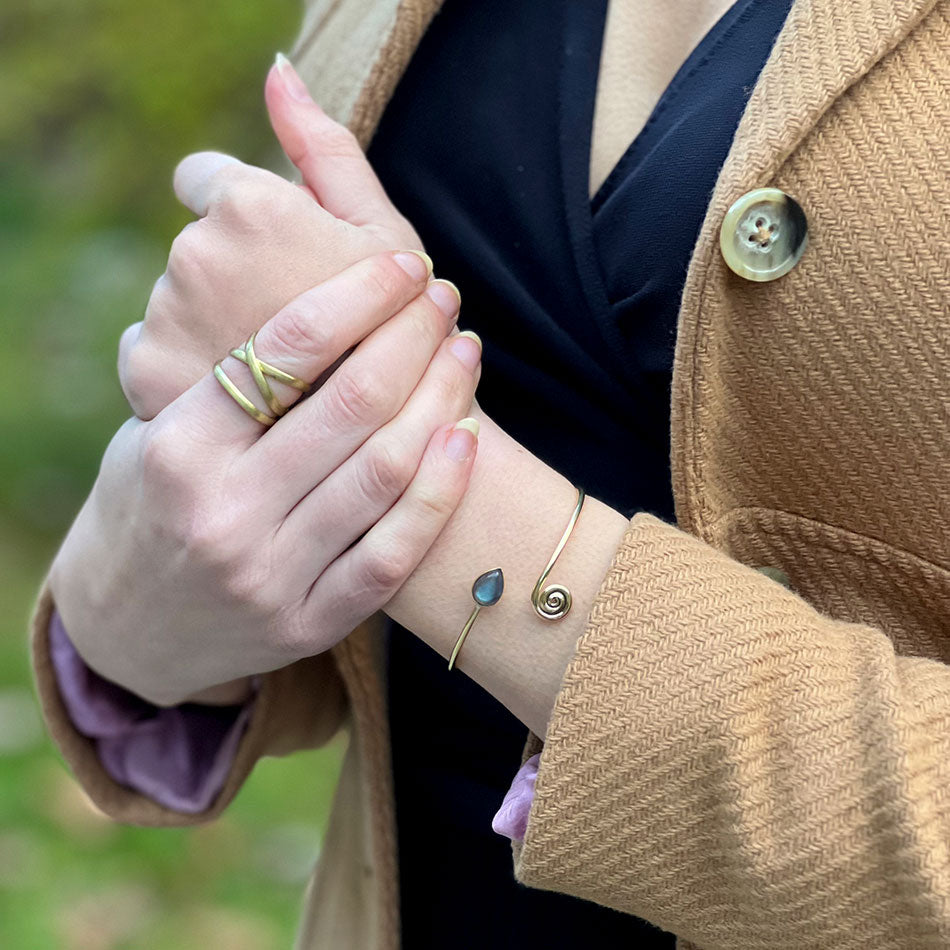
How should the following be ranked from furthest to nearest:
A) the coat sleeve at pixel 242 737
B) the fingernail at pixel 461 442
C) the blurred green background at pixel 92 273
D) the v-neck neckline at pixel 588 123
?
the blurred green background at pixel 92 273, the coat sleeve at pixel 242 737, the v-neck neckline at pixel 588 123, the fingernail at pixel 461 442

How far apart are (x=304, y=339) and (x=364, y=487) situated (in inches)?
4.5

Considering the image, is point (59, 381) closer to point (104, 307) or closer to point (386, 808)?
point (104, 307)

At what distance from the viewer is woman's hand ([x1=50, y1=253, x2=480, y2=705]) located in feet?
2.49

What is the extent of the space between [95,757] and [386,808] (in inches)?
13.1

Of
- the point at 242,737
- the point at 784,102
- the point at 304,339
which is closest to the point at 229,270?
the point at 304,339

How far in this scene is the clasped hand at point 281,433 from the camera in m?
0.76

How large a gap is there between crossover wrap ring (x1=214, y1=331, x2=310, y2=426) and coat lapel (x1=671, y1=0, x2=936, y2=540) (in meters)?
0.29

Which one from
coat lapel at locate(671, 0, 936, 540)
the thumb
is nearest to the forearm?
coat lapel at locate(671, 0, 936, 540)

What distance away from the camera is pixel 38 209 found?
3.55m

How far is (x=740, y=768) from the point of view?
68 centimetres

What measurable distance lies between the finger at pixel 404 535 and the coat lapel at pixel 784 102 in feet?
0.56

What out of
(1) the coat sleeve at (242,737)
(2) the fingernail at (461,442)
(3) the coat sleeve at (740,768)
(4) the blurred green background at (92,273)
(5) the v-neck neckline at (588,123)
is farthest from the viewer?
(4) the blurred green background at (92,273)

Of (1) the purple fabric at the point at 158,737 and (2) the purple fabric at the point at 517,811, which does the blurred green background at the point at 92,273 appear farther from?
(2) the purple fabric at the point at 517,811

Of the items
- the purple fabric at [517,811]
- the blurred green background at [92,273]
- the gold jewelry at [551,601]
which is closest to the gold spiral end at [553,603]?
the gold jewelry at [551,601]
